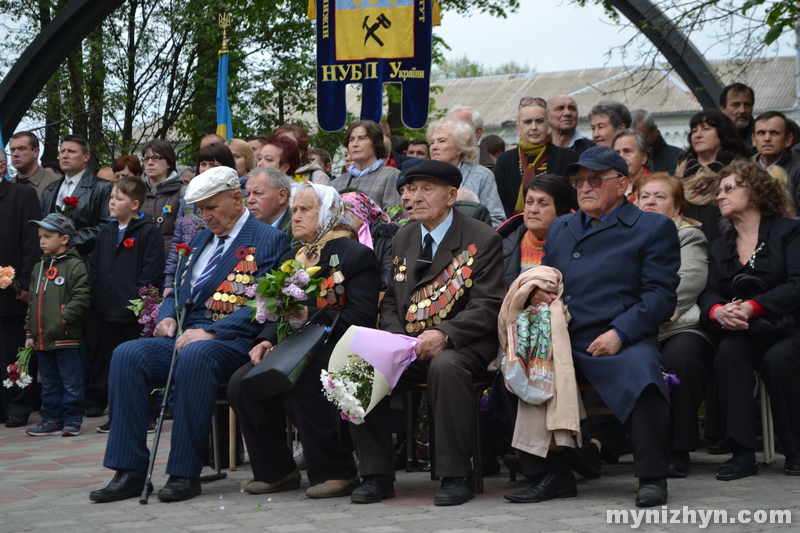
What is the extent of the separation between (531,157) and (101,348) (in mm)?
4349

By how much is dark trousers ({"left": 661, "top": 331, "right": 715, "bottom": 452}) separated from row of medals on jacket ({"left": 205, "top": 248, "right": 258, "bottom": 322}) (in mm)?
2561

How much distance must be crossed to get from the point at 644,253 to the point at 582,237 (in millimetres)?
355

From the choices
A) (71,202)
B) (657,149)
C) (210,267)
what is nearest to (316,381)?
(210,267)

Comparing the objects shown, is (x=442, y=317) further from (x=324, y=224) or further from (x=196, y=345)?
(x=196, y=345)

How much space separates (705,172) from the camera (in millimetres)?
6754

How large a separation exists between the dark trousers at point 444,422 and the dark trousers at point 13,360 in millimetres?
4879

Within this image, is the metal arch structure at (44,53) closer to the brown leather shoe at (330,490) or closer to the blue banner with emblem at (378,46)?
the blue banner with emblem at (378,46)

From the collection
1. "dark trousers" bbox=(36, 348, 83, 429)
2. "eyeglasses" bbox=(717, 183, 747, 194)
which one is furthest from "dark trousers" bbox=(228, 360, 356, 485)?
"dark trousers" bbox=(36, 348, 83, 429)

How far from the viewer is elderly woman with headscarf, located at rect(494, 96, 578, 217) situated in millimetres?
7781

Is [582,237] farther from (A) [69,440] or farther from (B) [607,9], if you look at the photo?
(B) [607,9]

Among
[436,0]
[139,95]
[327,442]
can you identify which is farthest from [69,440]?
[139,95]

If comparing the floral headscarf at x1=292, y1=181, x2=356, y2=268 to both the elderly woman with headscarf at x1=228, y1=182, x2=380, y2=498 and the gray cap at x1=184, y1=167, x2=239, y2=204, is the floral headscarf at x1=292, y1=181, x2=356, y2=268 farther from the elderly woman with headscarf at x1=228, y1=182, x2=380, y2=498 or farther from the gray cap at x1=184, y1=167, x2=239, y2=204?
the gray cap at x1=184, y1=167, x2=239, y2=204

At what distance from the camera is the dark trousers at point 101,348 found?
8867 mm

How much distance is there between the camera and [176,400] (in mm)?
5551
